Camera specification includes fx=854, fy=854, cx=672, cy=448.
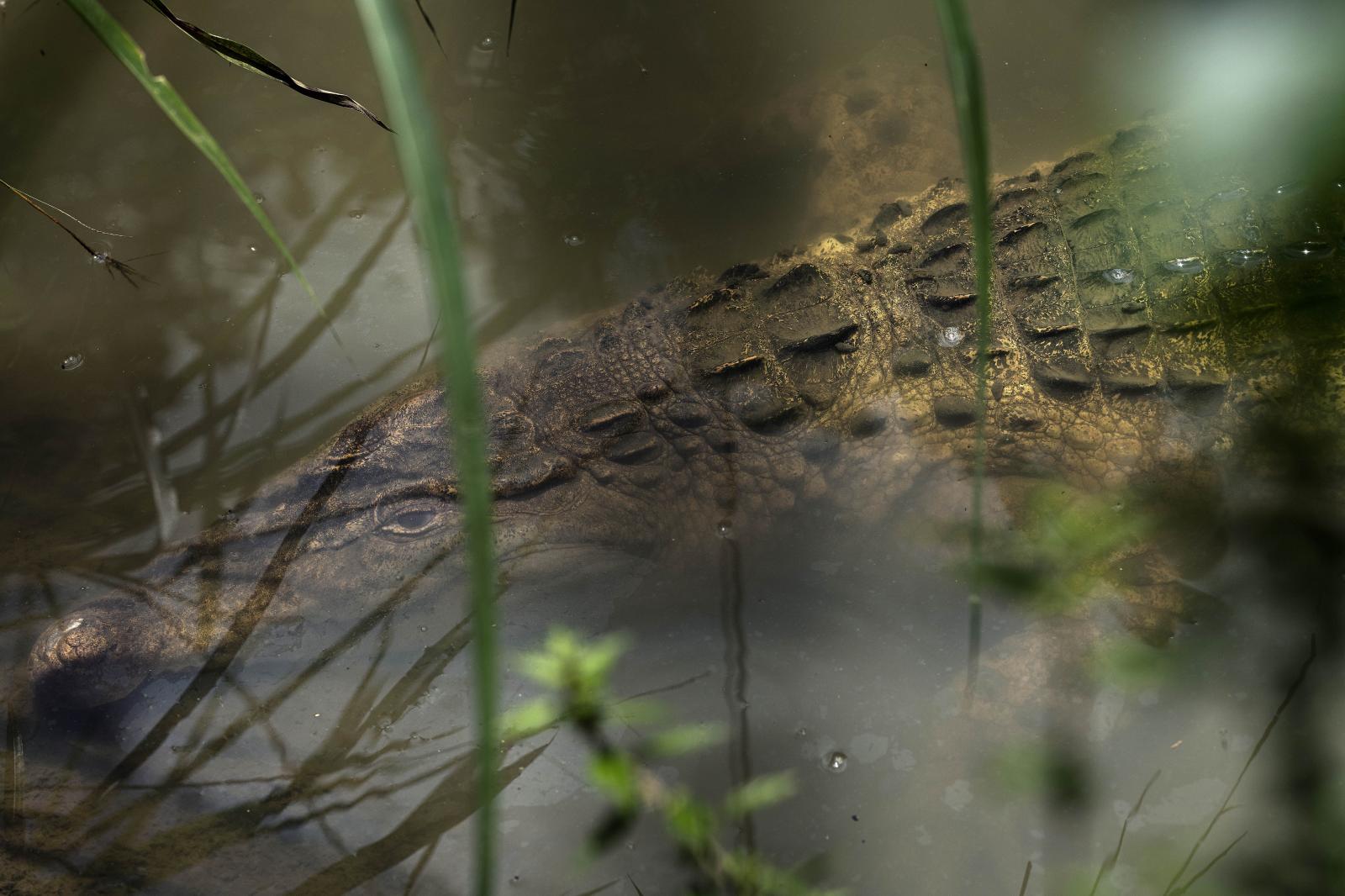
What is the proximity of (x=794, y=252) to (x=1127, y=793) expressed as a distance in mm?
2317

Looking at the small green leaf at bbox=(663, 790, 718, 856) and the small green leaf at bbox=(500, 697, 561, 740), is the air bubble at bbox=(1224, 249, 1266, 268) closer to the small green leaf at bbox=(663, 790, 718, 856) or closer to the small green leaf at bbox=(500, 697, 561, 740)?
the small green leaf at bbox=(663, 790, 718, 856)

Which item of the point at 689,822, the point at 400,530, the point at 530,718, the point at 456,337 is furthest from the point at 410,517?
the point at 456,337

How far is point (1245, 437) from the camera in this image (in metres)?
2.91

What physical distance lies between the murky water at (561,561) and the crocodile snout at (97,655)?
7 centimetres

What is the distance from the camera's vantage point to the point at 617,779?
2395 millimetres

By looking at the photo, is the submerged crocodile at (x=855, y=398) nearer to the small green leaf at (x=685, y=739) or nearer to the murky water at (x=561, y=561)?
the murky water at (x=561, y=561)

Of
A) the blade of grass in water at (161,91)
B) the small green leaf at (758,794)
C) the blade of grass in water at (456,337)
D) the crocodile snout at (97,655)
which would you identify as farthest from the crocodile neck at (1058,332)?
the blade of grass in water at (456,337)

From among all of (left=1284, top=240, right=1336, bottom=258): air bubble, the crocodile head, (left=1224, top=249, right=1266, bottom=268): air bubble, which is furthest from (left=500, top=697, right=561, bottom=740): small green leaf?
(left=1284, top=240, right=1336, bottom=258): air bubble

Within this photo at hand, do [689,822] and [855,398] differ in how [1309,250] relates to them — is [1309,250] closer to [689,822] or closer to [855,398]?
[855,398]

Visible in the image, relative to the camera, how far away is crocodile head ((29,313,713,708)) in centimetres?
263

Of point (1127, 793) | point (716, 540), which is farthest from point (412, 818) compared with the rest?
point (1127, 793)

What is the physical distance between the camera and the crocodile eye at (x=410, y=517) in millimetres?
2969

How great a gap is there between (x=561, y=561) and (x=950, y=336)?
1606 millimetres

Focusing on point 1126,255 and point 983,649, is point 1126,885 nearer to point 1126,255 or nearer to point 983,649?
point 983,649
